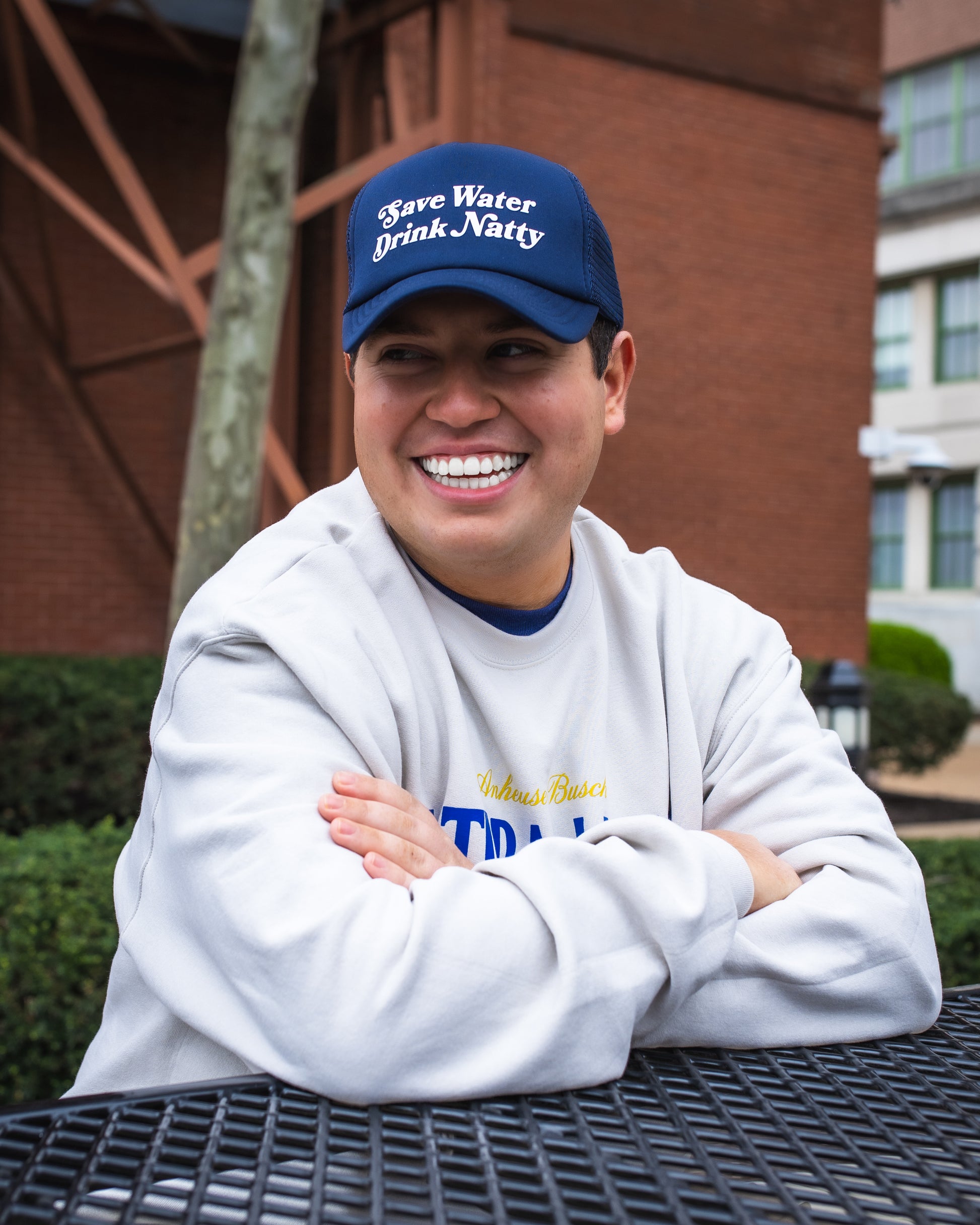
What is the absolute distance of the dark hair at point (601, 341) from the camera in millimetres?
1796

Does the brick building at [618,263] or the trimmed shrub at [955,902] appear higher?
the brick building at [618,263]

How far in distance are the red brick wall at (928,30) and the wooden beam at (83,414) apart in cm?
1833

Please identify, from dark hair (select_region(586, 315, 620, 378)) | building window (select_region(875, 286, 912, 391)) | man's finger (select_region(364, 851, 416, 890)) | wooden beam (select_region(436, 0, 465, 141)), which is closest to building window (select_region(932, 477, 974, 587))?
building window (select_region(875, 286, 912, 391))

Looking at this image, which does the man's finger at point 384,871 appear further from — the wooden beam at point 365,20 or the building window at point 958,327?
the building window at point 958,327

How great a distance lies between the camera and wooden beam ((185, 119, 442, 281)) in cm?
770

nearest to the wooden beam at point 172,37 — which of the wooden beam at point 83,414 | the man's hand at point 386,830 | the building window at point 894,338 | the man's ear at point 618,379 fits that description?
the wooden beam at point 83,414

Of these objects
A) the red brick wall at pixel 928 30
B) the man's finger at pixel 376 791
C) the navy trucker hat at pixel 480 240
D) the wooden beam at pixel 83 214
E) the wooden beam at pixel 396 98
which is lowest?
the man's finger at pixel 376 791

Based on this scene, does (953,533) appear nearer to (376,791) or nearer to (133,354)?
(133,354)

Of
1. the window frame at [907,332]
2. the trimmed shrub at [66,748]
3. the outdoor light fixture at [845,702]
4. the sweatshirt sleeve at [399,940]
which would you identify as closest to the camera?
the sweatshirt sleeve at [399,940]

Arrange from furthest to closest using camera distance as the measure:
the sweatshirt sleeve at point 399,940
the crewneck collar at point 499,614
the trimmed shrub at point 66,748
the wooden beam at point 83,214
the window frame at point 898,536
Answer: the window frame at point 898,536
the wooden beam at point 83,214
the trimmed shrub at point 66,748
the crewneck collar at point 499,614
the sweatshirt sleeve at point 399,940

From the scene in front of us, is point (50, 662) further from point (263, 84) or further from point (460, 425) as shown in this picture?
point (460, 425)

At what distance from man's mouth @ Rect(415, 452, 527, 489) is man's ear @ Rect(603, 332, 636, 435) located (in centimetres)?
23

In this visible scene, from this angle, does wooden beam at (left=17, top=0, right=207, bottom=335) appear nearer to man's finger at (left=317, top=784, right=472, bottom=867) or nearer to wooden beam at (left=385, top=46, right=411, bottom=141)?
wooden beam at (left=385, top=46, right=411, bottom=141)

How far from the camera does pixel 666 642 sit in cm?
199
